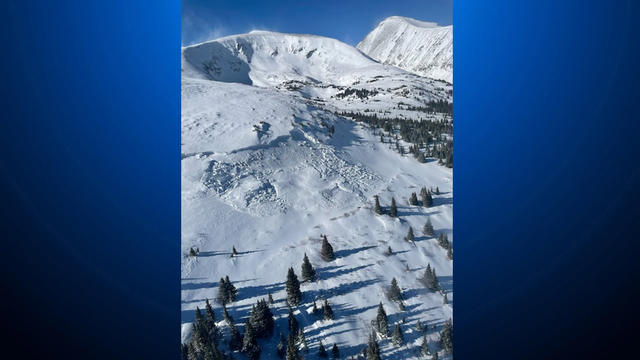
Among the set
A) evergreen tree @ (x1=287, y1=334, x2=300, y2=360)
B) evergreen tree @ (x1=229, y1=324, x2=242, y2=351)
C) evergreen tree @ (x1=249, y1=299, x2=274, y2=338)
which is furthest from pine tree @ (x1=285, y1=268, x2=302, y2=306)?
evergreen tree @ (x1=229, y1=324, x2=242, y2=351)

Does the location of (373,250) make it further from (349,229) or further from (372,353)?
(372,353)

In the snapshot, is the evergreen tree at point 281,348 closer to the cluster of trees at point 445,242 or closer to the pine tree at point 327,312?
the pine tree at point 327,312

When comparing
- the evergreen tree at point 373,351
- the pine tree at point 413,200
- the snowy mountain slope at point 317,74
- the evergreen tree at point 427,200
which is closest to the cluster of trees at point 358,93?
the snowy mountain slope at point 317,74

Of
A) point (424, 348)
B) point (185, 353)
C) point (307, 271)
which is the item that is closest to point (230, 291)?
point (185, 353)

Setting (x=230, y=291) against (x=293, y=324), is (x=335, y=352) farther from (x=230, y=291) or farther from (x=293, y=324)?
(x=230, y=291)

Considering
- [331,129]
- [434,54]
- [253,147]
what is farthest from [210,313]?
[434,54]

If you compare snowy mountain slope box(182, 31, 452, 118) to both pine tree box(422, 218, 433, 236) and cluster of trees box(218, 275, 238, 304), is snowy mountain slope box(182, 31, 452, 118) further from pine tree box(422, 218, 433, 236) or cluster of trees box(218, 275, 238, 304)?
cluster of trees box(218, 275, 238, 304)
